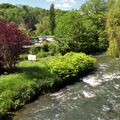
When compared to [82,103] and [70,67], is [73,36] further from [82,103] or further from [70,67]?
[82,103]

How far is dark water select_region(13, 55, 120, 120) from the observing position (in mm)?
18828

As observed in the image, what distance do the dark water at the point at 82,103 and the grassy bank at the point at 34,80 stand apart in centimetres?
87

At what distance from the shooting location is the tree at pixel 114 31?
37.8m

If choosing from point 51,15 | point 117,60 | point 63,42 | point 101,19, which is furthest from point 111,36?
point 51,15

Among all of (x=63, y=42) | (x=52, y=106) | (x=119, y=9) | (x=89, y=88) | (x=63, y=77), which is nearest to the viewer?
(x=52, y=106)

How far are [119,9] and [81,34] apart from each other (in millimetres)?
9201

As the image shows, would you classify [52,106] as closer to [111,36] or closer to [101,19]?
[111,36]

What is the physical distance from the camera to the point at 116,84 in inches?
1009

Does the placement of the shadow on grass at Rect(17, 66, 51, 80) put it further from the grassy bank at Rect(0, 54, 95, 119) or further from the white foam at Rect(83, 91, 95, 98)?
the white foam at Rect(83, 91, 95, 98)

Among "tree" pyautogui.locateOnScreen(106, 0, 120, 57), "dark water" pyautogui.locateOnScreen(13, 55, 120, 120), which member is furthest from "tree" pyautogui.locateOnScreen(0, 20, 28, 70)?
"tree" pyautogui.locateOnScreen(106, 0, 120, 57)

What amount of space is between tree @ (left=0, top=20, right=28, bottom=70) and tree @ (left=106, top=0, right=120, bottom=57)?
49.2 ft

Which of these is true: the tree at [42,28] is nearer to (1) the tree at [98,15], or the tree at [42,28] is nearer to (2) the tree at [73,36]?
(1) the tree at [98,15]

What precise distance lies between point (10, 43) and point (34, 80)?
168 inches

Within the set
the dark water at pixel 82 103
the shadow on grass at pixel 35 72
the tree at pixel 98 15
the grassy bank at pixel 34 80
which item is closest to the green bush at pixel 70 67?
the grassy bank at pixel 34 80
